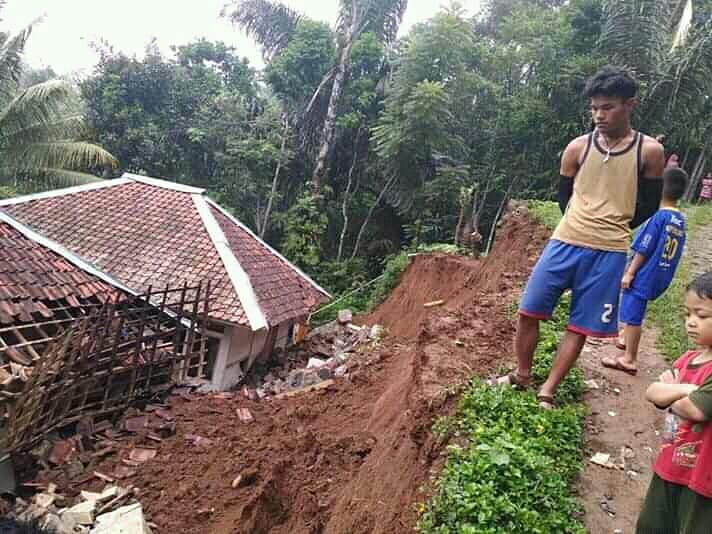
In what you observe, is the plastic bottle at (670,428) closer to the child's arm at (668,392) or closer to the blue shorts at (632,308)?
the child's arm at (668,392)

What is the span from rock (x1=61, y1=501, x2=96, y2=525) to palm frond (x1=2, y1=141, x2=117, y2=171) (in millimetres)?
11148

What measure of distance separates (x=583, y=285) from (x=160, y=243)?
33.8 ft

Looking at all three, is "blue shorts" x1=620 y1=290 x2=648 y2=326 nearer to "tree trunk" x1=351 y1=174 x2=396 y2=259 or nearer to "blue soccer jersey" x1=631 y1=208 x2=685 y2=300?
"blue soccer jersey" x1=631 y1=208 x2=685 y2=300

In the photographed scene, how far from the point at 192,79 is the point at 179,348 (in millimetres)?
13929

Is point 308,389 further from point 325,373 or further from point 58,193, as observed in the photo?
point 58,193

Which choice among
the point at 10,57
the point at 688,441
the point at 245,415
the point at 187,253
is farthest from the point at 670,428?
the point at 10,57

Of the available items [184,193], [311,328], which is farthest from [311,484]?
[311,328]

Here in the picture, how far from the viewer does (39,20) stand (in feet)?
41.3

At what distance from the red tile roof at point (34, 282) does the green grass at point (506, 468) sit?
20.3ft

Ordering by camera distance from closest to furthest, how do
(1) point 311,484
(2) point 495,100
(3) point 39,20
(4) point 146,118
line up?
(1) point 311,484 → (3) point 39,20 → (2) point 495,100 → (4) point 146,118

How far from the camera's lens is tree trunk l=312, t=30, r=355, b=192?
675 inches

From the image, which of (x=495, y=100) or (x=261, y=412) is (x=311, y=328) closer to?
(x=261, y=412)

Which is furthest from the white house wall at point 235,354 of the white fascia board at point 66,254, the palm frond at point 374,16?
the palm frond at point 374,16

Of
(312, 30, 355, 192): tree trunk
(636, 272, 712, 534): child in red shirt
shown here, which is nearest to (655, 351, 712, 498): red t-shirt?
(636, 272, 712, 534): child in red shirt
